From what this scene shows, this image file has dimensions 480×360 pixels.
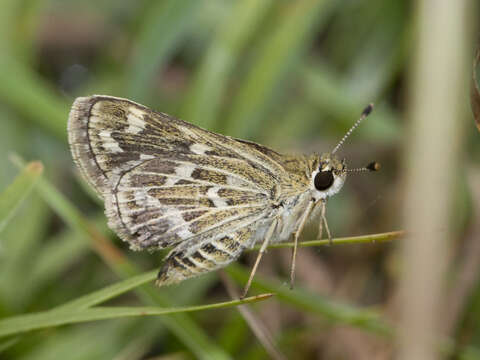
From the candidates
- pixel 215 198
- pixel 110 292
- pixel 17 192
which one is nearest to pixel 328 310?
pixel 215 198

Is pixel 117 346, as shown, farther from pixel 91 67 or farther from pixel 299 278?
pixel 91 67

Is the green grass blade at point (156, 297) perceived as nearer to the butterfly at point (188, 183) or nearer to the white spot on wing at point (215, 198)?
the butterfly at point (188, 183)

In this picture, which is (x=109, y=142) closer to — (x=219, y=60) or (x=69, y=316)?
(x=69, y=316)

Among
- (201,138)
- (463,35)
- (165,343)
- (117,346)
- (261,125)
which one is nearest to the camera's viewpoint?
(463,35)

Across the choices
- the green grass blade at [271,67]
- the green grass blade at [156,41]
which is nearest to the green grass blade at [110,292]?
the green grass blade at [271,67]

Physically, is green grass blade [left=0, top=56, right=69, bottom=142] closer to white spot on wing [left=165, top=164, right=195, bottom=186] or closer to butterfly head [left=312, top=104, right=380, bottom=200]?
white spot on wing [left=165, top=164, right=195, bottom=186]

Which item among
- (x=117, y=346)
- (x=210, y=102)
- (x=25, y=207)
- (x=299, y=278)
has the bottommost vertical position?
(x=117, y=346)

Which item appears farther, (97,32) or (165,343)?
(97,32)

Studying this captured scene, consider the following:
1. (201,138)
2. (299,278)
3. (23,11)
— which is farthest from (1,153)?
(299,278)
